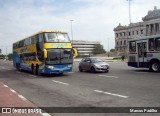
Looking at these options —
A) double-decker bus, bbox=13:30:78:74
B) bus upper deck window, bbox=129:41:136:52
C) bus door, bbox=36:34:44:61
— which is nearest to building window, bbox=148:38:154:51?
bus upper deck window, bbox=129:41:136:52

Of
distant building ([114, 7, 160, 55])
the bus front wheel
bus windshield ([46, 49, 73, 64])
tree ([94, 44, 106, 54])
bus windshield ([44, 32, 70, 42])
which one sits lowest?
the bus front wheel

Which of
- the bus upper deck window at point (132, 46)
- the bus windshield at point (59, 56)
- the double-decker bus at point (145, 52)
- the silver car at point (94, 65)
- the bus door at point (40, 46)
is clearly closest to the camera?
the bus windshield at point (59, 56)

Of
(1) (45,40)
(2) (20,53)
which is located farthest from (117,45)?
(1) (45,40)

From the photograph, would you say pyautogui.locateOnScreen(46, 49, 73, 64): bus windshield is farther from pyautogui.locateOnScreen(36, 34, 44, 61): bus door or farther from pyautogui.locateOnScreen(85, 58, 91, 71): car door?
pyautogui.locateOnScreen(85, 58, 91, 71): car door

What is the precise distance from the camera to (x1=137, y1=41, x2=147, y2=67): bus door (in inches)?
823

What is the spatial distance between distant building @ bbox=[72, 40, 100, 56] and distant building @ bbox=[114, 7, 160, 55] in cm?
1852

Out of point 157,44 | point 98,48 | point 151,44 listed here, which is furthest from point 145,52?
point 98,48

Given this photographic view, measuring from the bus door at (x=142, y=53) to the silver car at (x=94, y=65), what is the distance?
9.26 ft

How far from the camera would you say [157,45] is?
65.1ft

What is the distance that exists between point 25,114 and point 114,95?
4.03m

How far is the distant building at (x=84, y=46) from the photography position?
141725 millimetres

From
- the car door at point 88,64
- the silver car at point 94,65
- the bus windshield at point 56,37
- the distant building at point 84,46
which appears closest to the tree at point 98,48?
the distant building at point 84,46

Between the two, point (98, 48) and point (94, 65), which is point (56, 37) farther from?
point (98, 48)

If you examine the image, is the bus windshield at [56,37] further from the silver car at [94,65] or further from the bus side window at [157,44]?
the bus side window at [157,44]
